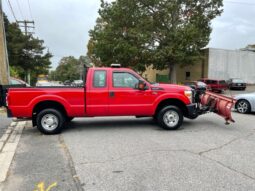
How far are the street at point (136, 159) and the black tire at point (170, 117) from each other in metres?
0.24

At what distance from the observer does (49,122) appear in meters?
7.91

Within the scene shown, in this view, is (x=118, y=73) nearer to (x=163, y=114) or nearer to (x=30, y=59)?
(x=163, y=114)

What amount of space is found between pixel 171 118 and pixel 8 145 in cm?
464

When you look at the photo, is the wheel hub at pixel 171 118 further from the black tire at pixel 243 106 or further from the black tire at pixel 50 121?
the black tire at pixel 243 106

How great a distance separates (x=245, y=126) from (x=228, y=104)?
48.4 inches

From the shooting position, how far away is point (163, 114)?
827 centimetres

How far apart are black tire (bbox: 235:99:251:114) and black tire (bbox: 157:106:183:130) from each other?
17.5 feet

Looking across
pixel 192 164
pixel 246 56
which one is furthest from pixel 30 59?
pixel 192 164

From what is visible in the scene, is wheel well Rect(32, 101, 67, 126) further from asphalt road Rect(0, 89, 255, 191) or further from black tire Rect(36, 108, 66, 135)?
asphalt road Rect(0, 89, 255, 191)

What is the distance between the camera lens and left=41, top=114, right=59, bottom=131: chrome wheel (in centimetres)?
788

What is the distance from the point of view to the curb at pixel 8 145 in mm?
5098

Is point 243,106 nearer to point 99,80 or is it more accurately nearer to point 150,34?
point 99,80

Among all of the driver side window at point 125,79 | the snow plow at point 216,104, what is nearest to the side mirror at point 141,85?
the driver side window at point 125,79

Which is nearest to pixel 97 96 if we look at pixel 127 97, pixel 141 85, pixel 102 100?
pixel 102 100
